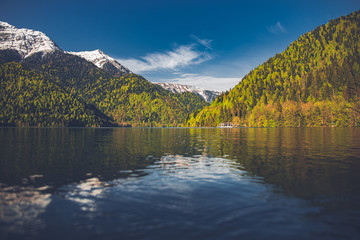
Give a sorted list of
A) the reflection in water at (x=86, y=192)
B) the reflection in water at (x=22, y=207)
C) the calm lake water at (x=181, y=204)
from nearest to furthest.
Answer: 1. the calm lake water at (x=181, y=204)
2. the reflection in water at (x=22, y=207)
3. the reflection in water at (x=86, y=192)

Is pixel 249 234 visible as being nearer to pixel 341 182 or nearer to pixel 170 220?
pixel 170 220

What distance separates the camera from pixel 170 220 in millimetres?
10953

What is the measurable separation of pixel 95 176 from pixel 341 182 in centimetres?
2248

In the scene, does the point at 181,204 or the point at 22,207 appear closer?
the point at 22,207

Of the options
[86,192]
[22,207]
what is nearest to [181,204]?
[86,192]

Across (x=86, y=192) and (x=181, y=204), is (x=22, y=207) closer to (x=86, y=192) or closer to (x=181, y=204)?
(x=86, y=192)

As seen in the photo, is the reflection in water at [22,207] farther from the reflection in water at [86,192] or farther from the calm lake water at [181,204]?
the reflection in water at [86,192]

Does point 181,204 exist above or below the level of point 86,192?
above

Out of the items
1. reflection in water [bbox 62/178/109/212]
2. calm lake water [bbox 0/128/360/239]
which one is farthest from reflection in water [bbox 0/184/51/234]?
reflection in water [bbox 62/178/109/212]

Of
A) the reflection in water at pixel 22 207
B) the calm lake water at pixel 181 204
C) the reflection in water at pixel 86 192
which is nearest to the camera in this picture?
the calm lake water at pixel 181 204

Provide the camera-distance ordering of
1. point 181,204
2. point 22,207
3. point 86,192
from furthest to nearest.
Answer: point 86,192 → point 181,204 → point 22,207

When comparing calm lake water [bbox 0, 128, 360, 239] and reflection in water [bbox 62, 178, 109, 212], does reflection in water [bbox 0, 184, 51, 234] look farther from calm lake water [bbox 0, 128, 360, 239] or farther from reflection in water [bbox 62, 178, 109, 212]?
reflection in water [bbox 62, 178, 109, 212]

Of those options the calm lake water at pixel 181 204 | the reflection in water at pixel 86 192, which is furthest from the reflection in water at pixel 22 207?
the reflection in water at pixel 86 192

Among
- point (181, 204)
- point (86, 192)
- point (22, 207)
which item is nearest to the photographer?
point (22, 207)
